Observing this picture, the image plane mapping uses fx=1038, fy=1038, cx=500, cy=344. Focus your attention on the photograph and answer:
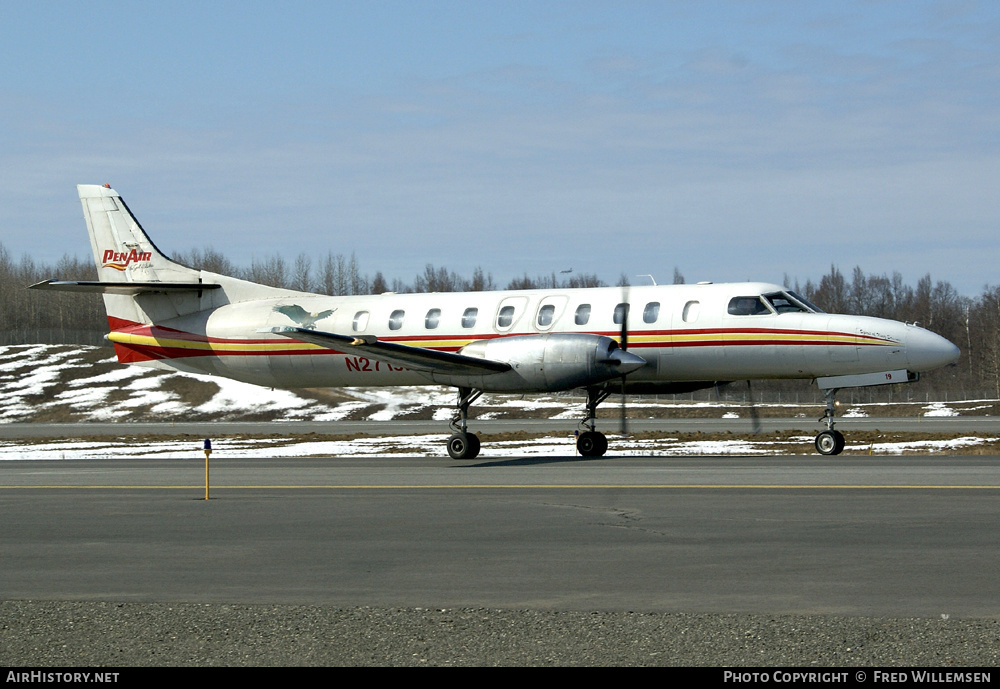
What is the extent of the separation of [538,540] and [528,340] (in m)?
13.1

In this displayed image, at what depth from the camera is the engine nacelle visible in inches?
975

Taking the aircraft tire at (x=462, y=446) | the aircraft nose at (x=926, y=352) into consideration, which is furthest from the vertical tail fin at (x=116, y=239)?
the aircraft nose at (x=926, y=352)

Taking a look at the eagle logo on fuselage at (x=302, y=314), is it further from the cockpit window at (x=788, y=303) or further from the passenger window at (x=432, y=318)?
the cockpit window at (x=788, y=303)

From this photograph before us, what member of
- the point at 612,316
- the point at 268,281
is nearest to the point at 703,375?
the point at 612,316

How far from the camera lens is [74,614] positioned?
8734 mm

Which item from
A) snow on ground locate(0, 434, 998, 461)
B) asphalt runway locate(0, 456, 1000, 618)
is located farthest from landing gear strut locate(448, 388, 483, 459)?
asphalt runway locate(0, 456, 1000, 618)

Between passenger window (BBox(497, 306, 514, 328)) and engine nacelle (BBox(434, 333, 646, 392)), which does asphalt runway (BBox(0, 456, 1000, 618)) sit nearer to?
engine nacelle (BBox(434, 333, 646, 392))

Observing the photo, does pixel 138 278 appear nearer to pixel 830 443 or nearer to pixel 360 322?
pixel 360 322

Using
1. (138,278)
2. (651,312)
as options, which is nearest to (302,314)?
(138,278)

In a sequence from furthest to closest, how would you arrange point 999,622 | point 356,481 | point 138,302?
1. point 138,302
2. point 356,481
3. point 999,622

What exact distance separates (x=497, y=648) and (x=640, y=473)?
13962 mm

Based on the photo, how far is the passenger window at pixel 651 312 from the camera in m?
26.3

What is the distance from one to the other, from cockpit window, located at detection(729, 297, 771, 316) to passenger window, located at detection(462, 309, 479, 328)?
6.74m

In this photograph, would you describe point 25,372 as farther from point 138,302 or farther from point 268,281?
point 138,302
